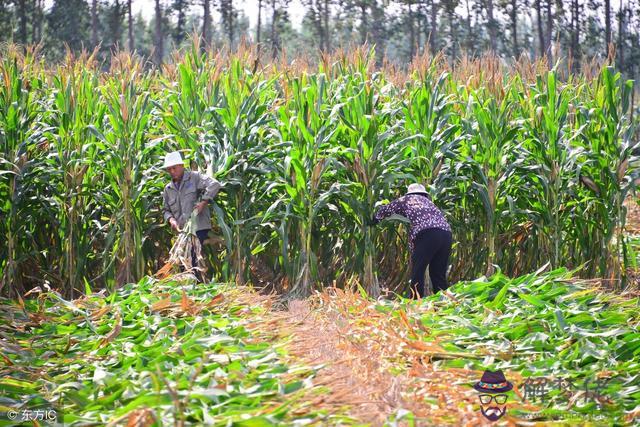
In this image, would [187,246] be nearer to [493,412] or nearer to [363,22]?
[493,412]

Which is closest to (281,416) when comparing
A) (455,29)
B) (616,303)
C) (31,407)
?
(31,407)

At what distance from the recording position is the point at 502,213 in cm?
772

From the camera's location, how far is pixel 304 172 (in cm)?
731

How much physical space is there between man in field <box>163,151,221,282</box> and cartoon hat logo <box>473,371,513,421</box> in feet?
12.9

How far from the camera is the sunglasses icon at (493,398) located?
11.7 feet

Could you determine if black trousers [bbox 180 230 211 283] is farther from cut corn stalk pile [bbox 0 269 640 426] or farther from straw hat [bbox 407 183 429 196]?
straw hat [bbox 407 183 429 196]

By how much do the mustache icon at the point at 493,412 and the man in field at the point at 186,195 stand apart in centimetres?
412

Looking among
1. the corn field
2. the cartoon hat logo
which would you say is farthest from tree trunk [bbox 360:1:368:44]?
the cartoon hat logo

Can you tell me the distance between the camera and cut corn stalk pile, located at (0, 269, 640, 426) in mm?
3145

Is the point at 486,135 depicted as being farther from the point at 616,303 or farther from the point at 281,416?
the point at 281,416

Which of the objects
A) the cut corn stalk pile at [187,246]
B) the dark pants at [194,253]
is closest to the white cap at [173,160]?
the cut corn stalk pile at [187,246]

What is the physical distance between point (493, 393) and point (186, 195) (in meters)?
4.21

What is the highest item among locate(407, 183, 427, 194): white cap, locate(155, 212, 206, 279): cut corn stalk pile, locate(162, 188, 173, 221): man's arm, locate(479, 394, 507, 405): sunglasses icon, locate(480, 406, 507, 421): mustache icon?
locate(407, 183, 427, 194): white cap

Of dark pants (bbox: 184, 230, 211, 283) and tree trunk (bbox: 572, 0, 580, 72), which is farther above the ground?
tree trunk (bbox: 572, 0, 580, 72)
